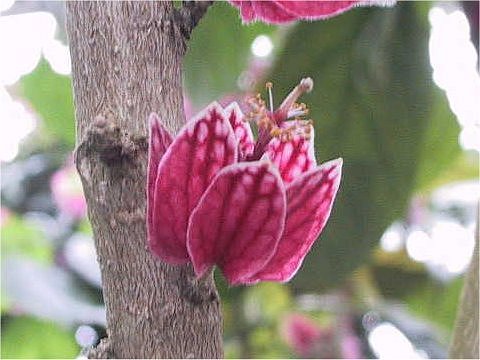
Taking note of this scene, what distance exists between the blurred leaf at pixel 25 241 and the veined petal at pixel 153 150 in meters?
0.52

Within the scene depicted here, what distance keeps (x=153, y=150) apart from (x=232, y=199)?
0.07 feet

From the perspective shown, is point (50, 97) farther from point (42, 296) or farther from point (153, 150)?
point (153, 150)

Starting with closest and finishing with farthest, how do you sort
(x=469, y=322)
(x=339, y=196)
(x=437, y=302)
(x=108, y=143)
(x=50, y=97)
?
1. (x=108, y=143)
2. (x=469, y=322)
3. (x=339, y=196)
4. (x=50, y=97)
5. (x=437, y=302)

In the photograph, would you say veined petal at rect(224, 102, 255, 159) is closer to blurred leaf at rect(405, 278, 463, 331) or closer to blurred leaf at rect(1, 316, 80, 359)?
blurred leaf at rect(1, 316, 80, 359)

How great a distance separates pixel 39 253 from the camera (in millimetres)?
728

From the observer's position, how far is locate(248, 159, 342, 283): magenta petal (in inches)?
8.0

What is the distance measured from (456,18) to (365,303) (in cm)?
34

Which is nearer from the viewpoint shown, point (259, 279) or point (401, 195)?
point (259, 279)

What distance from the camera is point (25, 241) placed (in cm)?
73

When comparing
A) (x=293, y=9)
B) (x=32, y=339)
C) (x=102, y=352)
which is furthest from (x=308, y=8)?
(x=32, y=339)

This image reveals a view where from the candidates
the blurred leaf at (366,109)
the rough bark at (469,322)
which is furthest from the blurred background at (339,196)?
the rough bark at (469,322)

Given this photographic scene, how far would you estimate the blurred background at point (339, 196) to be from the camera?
22.6 inches

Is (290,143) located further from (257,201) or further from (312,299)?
(312,299)

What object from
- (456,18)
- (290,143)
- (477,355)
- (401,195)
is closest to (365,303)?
(401,195)
